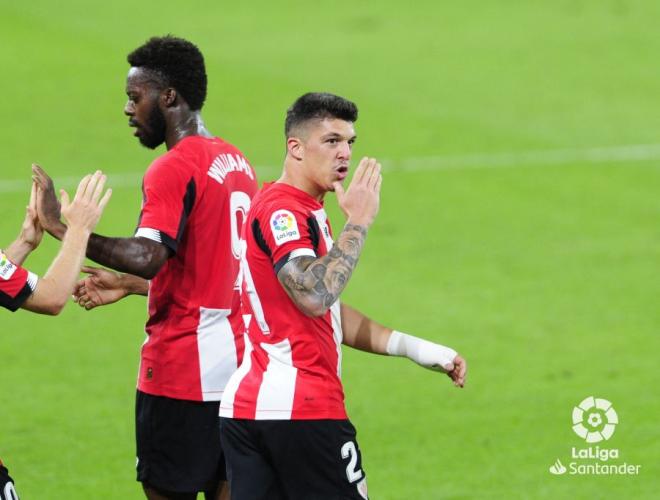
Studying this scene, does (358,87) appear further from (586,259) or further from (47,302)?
(47,302)

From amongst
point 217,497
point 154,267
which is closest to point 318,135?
point 154,267

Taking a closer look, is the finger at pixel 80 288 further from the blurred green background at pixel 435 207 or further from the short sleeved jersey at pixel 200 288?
the blurred green background at pixel 435 207

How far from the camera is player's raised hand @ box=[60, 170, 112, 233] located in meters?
5.95

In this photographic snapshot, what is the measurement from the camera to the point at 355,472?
223 inches

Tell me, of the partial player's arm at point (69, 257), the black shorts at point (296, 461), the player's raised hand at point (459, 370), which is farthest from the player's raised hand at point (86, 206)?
the player's raised hand at point (459, 370)

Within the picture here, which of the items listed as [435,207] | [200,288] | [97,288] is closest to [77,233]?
[200,288]

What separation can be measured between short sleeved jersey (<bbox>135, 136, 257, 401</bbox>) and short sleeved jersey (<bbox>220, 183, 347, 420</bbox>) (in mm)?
736

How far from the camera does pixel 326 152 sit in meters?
5.80

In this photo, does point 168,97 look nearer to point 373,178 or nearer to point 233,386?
point 373,178

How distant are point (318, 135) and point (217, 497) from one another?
1.93 metres

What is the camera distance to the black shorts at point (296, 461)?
5.61 metres

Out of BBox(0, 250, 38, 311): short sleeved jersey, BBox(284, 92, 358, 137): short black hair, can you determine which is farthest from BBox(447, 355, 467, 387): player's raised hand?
BBox(0, 250, 38, 311): short sleeved jersey

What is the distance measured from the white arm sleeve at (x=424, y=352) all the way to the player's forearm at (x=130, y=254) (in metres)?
1.10

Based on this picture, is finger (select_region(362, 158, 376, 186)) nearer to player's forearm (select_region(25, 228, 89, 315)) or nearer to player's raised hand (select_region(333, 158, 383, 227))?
player's raised hand (select_region(333, 158, 383, 227))
